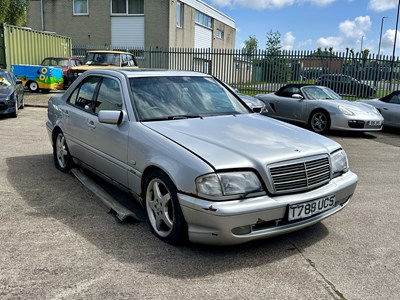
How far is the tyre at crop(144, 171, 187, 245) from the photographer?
3270 millimetres

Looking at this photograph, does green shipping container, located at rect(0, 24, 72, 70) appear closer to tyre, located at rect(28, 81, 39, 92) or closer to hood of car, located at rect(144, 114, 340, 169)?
tyre, located at rect(28, 81, 39, 92)

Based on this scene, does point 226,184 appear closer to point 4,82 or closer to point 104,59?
point 4,82

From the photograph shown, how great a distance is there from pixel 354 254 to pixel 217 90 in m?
2.44

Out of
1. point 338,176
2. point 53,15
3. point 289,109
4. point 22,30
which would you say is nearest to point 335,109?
point 289,109

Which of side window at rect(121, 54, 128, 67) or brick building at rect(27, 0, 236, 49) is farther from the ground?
brick building at rect(27, 0, 236, 49)

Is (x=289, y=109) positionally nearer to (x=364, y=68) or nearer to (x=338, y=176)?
(x=338, y=176)

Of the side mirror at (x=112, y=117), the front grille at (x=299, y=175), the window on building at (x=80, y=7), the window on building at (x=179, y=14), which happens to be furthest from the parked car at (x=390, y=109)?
the window on building at (x=80, y=7)

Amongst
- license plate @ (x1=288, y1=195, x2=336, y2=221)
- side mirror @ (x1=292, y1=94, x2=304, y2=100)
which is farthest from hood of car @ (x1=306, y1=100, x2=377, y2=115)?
license plate @ (x1=288, y1=195, x2=336, y2=221)

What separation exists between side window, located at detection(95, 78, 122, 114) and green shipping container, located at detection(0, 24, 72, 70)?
14728 mm

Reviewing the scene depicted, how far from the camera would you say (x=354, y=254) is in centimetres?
343

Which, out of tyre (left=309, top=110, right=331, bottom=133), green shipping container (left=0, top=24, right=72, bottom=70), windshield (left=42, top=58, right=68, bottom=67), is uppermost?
green shipping container (left=0, top=24, right=72, bottom=70)

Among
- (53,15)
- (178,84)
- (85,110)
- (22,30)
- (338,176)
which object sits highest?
(53,15)

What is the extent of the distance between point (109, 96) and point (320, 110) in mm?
7030

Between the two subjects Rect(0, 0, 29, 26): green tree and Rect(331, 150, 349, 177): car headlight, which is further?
Rect(0, 0, 29, 26): green tree
